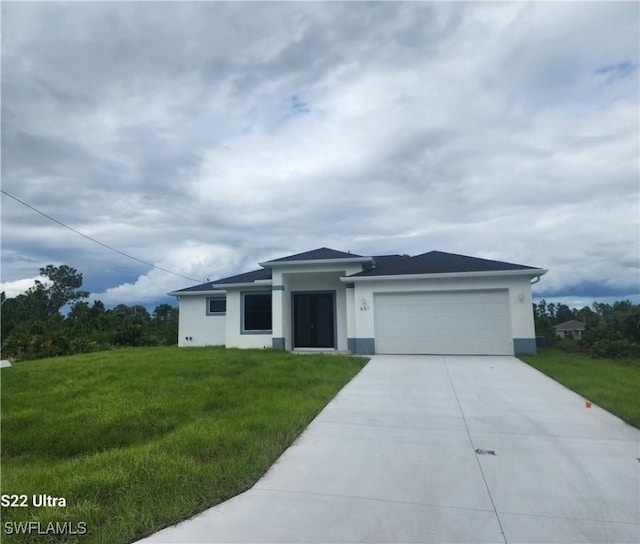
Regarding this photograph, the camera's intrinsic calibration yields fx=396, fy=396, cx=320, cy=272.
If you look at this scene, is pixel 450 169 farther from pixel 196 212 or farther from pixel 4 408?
pixel 4 408

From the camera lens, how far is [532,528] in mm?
3018

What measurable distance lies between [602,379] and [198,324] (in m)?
15.7

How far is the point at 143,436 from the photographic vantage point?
17.3ft

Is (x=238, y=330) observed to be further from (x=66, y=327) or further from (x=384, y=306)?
(x=66, y=327)

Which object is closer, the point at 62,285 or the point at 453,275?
the point at 453,275

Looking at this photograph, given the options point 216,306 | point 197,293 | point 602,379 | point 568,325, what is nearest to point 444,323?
point 602,379

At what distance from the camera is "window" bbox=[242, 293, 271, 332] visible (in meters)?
16.5

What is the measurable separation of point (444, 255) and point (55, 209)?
15.8 m

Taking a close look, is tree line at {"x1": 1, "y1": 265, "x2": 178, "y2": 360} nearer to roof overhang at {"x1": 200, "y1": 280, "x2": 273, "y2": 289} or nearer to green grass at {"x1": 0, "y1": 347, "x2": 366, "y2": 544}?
roof overhang at {"x1": 200, "y1": 280, "x2": 273, "y2": 289}

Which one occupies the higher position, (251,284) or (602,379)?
(251,284)

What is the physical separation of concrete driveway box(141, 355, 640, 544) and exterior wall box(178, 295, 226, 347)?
41.6ft

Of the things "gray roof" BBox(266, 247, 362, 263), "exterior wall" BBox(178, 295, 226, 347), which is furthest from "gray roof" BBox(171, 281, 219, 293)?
"gray roof" BBox(266, 247, 362, 263)

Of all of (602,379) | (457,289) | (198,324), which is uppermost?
(457,289)

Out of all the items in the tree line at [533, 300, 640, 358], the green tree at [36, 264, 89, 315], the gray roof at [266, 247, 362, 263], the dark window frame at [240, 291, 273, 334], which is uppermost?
the green tree at [36, 264, 89, 315]
